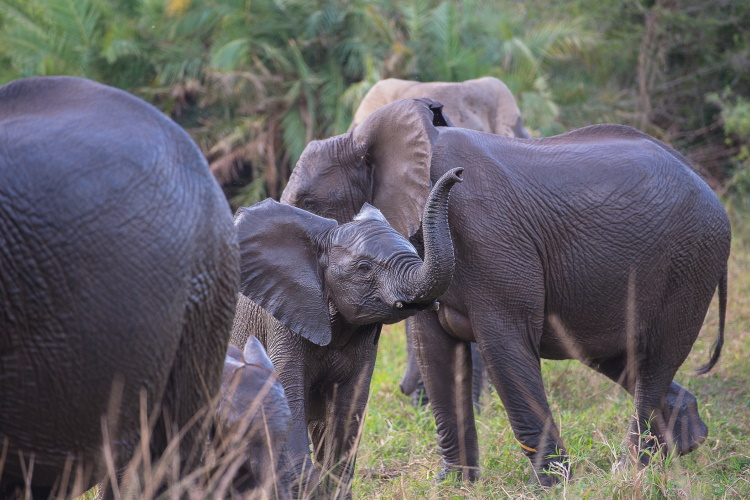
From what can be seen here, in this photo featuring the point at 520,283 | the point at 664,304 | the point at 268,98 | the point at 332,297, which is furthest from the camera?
the point at 268,98

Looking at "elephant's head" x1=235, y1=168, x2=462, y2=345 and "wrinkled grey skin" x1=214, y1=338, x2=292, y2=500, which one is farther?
"elephant's head" x1=235, y1=168, x2=462, y2=345

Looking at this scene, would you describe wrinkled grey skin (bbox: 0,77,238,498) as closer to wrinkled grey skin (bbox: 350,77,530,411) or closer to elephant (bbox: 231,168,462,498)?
elephant (bbox: 231,168,462,498)

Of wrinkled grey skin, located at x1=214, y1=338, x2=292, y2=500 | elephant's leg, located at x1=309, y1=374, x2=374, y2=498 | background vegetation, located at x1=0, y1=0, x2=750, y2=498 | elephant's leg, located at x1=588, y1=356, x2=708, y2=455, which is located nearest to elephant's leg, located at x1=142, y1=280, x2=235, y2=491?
wrinkled grey skin, located at x1=214, y1=338, x2=292, y2=500

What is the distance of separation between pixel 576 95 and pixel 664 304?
9.29 metres

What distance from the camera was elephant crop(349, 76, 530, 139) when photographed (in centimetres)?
736

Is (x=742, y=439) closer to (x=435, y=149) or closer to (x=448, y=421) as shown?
(x=448, y=421)

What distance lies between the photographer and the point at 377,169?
16.7 ft

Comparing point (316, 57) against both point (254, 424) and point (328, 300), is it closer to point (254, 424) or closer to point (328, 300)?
point (328, 300)

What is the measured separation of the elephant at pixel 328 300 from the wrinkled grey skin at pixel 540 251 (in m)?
0.71

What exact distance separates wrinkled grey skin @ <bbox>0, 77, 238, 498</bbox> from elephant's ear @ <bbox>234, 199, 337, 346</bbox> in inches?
59.7

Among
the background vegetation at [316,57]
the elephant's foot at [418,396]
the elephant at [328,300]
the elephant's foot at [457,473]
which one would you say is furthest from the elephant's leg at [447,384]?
the background vegetation at [316,57]

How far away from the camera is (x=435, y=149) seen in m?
4.92

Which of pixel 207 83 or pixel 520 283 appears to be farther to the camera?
pixel 207 83

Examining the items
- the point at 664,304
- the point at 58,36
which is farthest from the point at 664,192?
the point at 58,36
